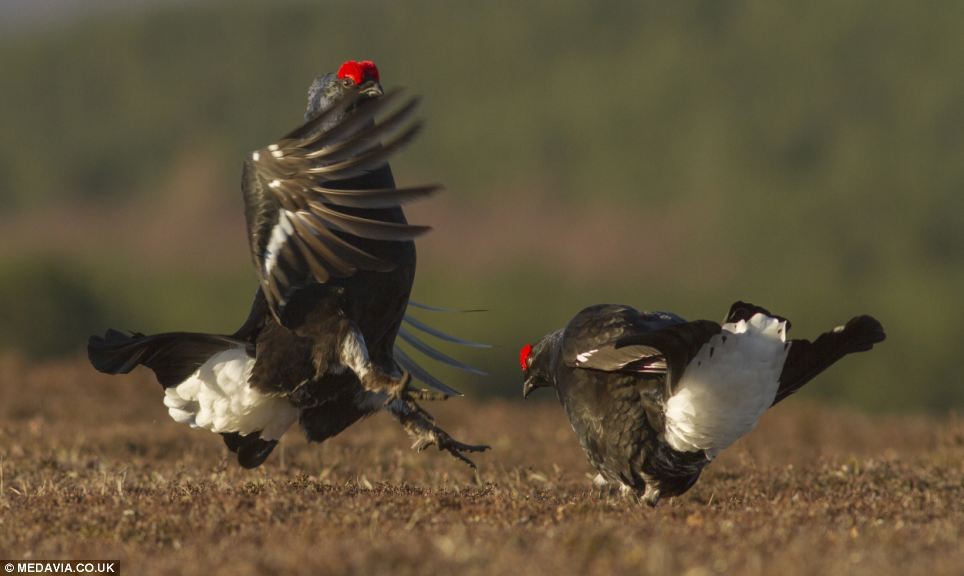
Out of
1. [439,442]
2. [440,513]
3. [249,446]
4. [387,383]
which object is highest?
[387,383]

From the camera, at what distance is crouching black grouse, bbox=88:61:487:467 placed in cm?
776

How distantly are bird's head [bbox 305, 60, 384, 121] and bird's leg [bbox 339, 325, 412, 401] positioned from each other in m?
1.63

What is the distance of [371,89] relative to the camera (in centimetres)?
909

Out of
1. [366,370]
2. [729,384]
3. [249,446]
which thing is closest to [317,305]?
[366,370]

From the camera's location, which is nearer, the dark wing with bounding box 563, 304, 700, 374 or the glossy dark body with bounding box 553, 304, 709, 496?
the dark wing with bounding box 563, 304, 700, 374

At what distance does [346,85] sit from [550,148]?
103074 millimetres

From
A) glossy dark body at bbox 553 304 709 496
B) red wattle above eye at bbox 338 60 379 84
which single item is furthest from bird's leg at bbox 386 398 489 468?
red wattle above eye at bbox 338 60 379 84

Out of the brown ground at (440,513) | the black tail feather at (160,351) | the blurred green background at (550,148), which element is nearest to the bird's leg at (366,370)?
the brown ground at (440,513)

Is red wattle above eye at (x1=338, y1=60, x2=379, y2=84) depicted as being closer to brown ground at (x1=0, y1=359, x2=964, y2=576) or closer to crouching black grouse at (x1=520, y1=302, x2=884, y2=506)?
crouching black grouse at (x1=520, y1=302, x2=884, y2=506)

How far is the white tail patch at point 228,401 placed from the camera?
883 centimetres

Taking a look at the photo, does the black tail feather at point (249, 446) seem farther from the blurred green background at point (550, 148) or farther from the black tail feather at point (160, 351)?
the blurred green background at point (550, 148)

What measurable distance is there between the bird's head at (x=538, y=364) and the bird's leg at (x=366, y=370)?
180 cm

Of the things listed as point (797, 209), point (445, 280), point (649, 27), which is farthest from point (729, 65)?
point (445, 280)

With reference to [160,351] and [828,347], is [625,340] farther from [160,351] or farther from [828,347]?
[160,351]
